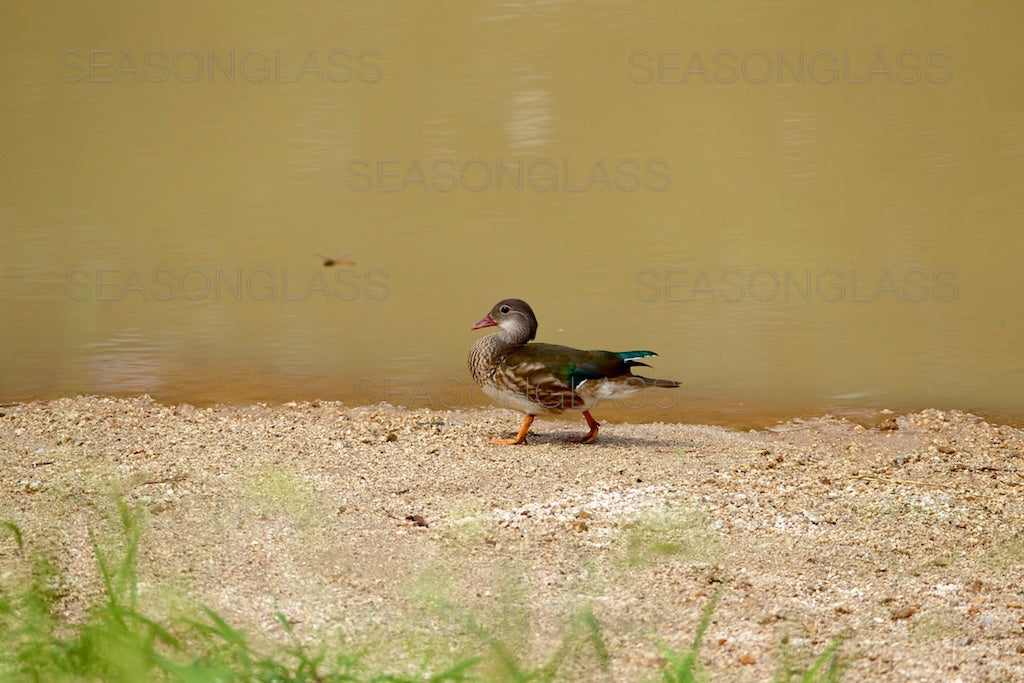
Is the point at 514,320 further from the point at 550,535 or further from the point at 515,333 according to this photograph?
the point at 550,535

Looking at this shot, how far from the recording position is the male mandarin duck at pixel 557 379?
5.99 meters

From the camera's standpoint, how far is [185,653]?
313 cm

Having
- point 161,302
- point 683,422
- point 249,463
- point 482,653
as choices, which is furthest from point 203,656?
point 161,302

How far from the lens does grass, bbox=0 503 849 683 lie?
9.11ft

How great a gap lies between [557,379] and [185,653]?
3.08 metres

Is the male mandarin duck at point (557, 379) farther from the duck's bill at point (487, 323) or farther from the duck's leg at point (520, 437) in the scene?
the duck's bill at point (487, 323)

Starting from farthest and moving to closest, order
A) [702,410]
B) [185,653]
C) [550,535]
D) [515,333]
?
[702,410] < [515,333] < [550,535] < [185,653]

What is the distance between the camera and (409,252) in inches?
365

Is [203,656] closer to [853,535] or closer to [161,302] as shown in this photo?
[853,535]

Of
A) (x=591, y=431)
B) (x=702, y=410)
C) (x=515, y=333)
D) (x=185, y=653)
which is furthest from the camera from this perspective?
(x=702, y=410)

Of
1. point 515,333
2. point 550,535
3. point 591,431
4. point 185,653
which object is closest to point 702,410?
point 591,431

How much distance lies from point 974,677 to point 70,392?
5394mm

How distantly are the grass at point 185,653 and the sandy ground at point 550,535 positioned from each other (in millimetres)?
72

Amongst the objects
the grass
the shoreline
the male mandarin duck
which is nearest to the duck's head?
the male mandarin duck
